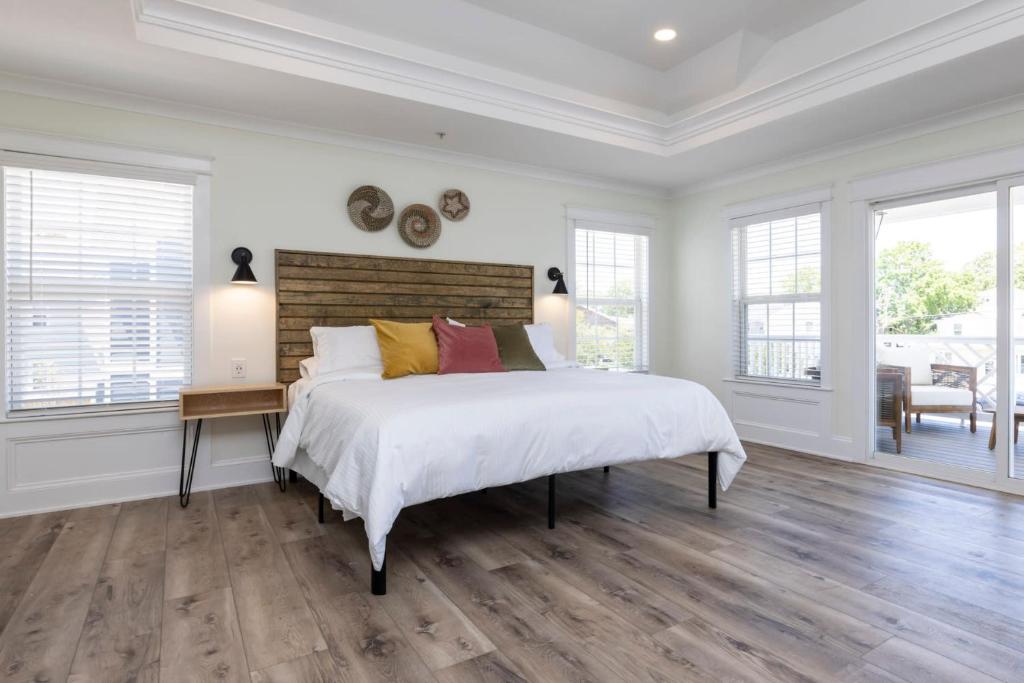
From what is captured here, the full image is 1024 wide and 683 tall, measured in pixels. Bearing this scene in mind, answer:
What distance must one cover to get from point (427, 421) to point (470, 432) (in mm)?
209

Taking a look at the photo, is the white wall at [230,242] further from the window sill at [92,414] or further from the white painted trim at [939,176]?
the white painted trim at [939,176]

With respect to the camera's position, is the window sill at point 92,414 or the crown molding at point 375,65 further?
the window sill at point 92,414

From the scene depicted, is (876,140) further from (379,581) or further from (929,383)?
(379,581)

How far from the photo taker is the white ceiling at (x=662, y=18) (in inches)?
131

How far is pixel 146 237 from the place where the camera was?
11.7ft

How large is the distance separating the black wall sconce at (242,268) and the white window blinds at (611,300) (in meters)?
2.84

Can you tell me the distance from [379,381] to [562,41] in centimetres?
252

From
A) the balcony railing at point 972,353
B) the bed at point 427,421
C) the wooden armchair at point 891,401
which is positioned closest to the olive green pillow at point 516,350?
the bed at point 427,421

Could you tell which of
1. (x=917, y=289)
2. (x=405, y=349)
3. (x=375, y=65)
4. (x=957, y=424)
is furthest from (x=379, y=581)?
(x=917, y=289)

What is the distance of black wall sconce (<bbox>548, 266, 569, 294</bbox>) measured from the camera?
503cm

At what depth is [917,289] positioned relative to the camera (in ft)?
13.5

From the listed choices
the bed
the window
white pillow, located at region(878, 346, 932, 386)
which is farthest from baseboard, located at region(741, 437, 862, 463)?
the bed

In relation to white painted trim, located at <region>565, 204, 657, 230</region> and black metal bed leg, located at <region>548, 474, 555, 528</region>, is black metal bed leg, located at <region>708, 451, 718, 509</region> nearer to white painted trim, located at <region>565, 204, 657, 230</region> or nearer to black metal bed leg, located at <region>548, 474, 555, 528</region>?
black metal bed leg, located at <region>548, 474, 555, 528</region>

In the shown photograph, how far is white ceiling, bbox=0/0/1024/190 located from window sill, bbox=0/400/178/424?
188cm
